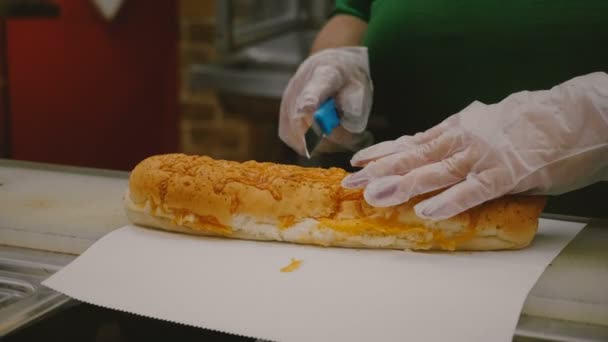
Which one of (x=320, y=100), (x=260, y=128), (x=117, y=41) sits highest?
(x=320, y=100)

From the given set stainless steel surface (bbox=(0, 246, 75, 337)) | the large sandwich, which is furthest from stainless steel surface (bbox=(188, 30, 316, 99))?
stainless steel surface (bbox=(0, 246, 75, 337))

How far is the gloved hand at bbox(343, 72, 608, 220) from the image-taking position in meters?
1.16

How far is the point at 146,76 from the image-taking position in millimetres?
3527

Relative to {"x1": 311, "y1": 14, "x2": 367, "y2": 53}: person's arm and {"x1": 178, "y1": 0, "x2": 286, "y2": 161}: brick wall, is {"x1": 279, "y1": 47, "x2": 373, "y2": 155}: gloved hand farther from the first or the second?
{"x1": 178, "y1": 0, "x2": 286, "y2": 161}: brick wall

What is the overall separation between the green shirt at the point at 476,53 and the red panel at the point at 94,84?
1665 millimetres

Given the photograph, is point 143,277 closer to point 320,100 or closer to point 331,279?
point 331,279

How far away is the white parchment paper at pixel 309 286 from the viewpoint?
3.19 ft

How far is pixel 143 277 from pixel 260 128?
248 centimetres

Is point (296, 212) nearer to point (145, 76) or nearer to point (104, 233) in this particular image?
point (104, 233)

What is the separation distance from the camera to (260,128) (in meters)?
3.56

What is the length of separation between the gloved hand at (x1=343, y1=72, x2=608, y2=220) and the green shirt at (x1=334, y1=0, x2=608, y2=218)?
1.21 feet

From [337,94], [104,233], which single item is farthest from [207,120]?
[104,233]

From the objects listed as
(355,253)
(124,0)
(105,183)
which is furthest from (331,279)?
(124,0)

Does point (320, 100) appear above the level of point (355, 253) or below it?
above
